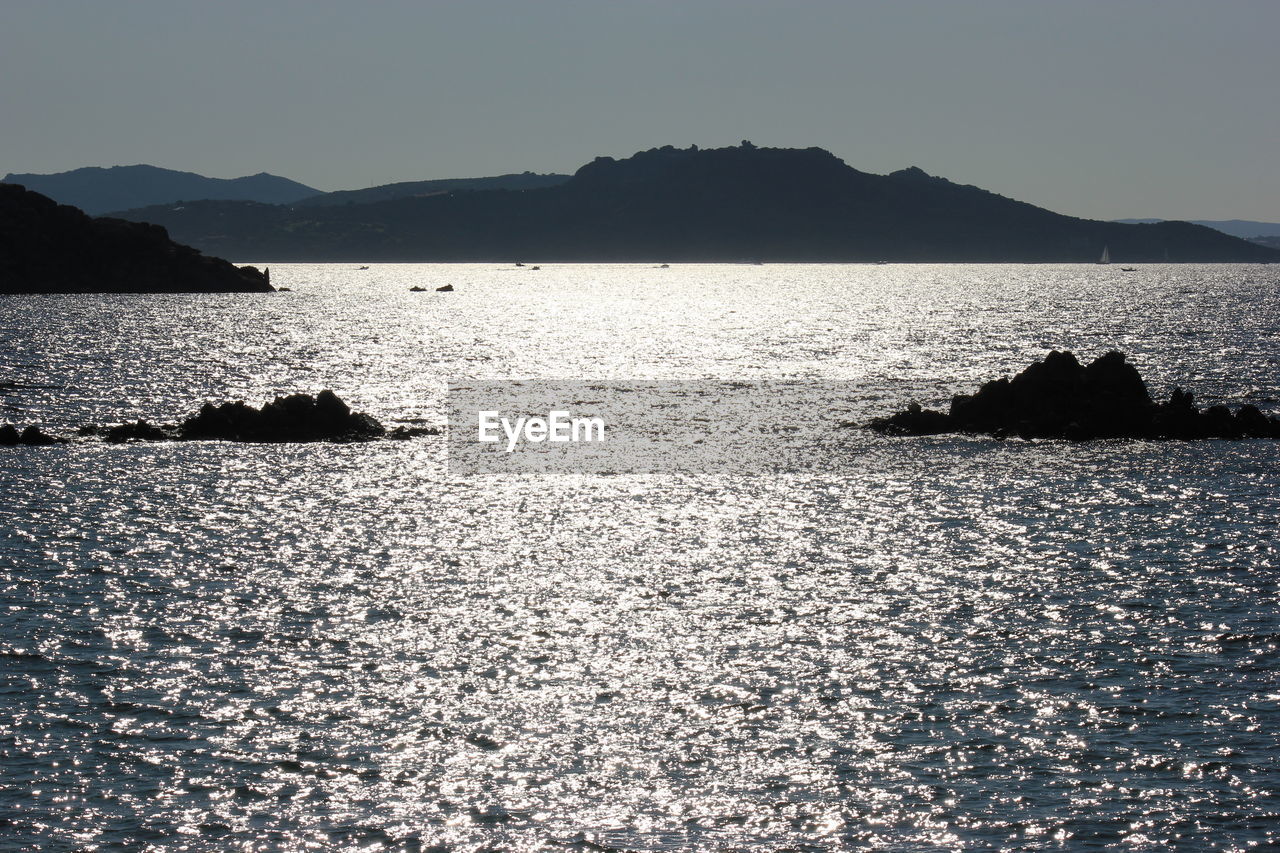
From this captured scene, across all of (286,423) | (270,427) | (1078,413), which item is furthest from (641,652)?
(1078,413)

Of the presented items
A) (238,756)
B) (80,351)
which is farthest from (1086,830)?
(80,351)

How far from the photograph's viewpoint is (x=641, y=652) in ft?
91.7

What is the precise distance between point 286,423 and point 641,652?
42.2 m

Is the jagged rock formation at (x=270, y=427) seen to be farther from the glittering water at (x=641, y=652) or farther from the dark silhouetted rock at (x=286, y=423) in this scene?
the glittering water at (x=641, y=652)

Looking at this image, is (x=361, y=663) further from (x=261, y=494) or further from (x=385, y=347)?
(x=385, y=347)

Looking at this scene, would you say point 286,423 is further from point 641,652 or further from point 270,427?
Result: point 641,652

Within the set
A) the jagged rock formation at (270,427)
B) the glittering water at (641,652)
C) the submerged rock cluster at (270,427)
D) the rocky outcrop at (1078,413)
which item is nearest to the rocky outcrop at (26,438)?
the submerged rock cluster at (270,427)

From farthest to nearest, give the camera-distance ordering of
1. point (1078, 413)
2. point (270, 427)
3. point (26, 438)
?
point (1078, 413) → point (270, 427) → point (26, 438)

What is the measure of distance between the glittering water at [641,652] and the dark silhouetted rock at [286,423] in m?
3.67

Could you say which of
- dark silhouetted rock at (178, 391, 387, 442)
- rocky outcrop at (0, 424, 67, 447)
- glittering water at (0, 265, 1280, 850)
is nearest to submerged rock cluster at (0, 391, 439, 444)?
dark silhouetted rock at (178, 391, 387, 442)

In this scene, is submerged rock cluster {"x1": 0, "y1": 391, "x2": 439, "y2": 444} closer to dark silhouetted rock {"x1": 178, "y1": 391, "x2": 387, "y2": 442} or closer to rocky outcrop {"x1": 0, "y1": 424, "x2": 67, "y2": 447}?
dark silhouetted rock {"x1": 178, "y1": 391, "x2": 387, "y2": 442}

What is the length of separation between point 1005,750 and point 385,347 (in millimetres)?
119303

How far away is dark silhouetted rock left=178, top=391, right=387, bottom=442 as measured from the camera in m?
65.1

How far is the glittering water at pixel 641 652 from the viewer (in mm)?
19469
